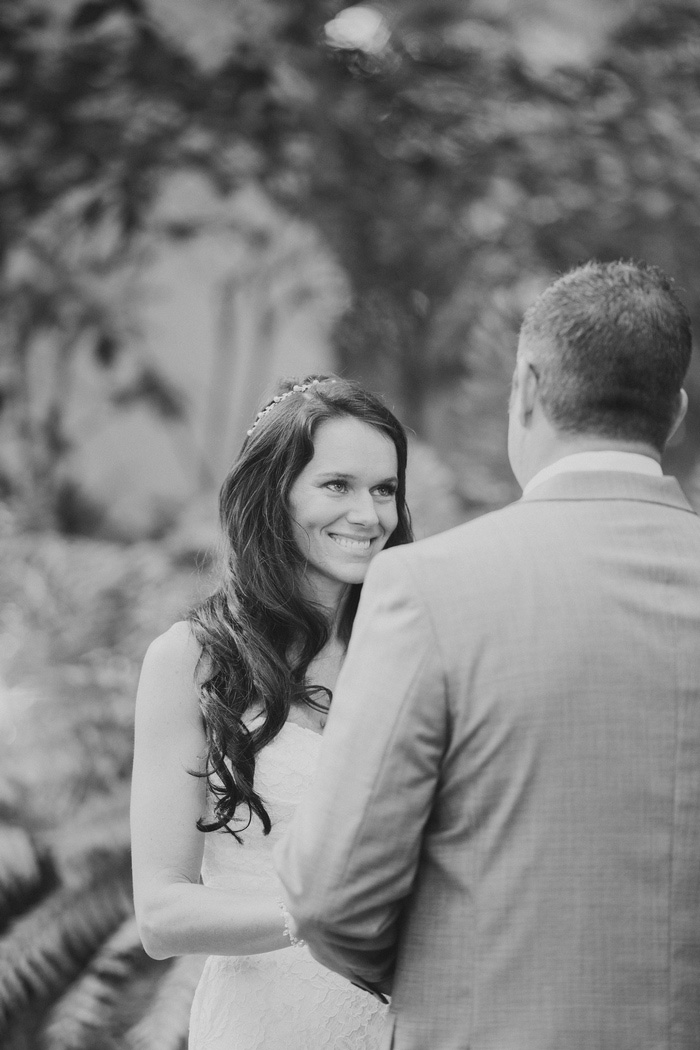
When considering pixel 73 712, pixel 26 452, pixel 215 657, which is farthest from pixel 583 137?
pixel 215 657

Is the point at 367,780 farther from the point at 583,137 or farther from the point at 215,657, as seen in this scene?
the point at 583,137

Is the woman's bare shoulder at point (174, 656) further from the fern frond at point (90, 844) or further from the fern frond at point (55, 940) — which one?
the fern frond at point (90, 844)

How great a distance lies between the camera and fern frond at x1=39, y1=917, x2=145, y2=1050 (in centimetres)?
303

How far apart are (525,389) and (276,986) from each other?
125cm

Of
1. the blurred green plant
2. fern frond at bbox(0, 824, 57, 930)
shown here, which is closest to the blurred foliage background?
the blurred green plant

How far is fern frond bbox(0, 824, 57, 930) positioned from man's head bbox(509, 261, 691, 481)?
2.62 meters

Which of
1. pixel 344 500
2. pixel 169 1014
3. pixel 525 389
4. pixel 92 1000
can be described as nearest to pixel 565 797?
pixel 525 389

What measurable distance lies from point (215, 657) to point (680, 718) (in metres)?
0.96

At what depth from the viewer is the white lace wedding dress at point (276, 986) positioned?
1977 mm

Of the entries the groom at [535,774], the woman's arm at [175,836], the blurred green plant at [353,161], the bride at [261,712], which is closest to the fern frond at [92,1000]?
the bride at [261,712]

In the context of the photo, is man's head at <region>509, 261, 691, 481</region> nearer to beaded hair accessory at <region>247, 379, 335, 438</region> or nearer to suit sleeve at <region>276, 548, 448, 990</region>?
suit sleeve at <region>276, 548, 448, 990</region>

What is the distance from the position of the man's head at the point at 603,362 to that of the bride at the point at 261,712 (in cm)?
74

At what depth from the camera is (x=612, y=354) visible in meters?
1.36

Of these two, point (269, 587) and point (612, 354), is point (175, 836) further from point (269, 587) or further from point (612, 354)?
point (612, 354)
